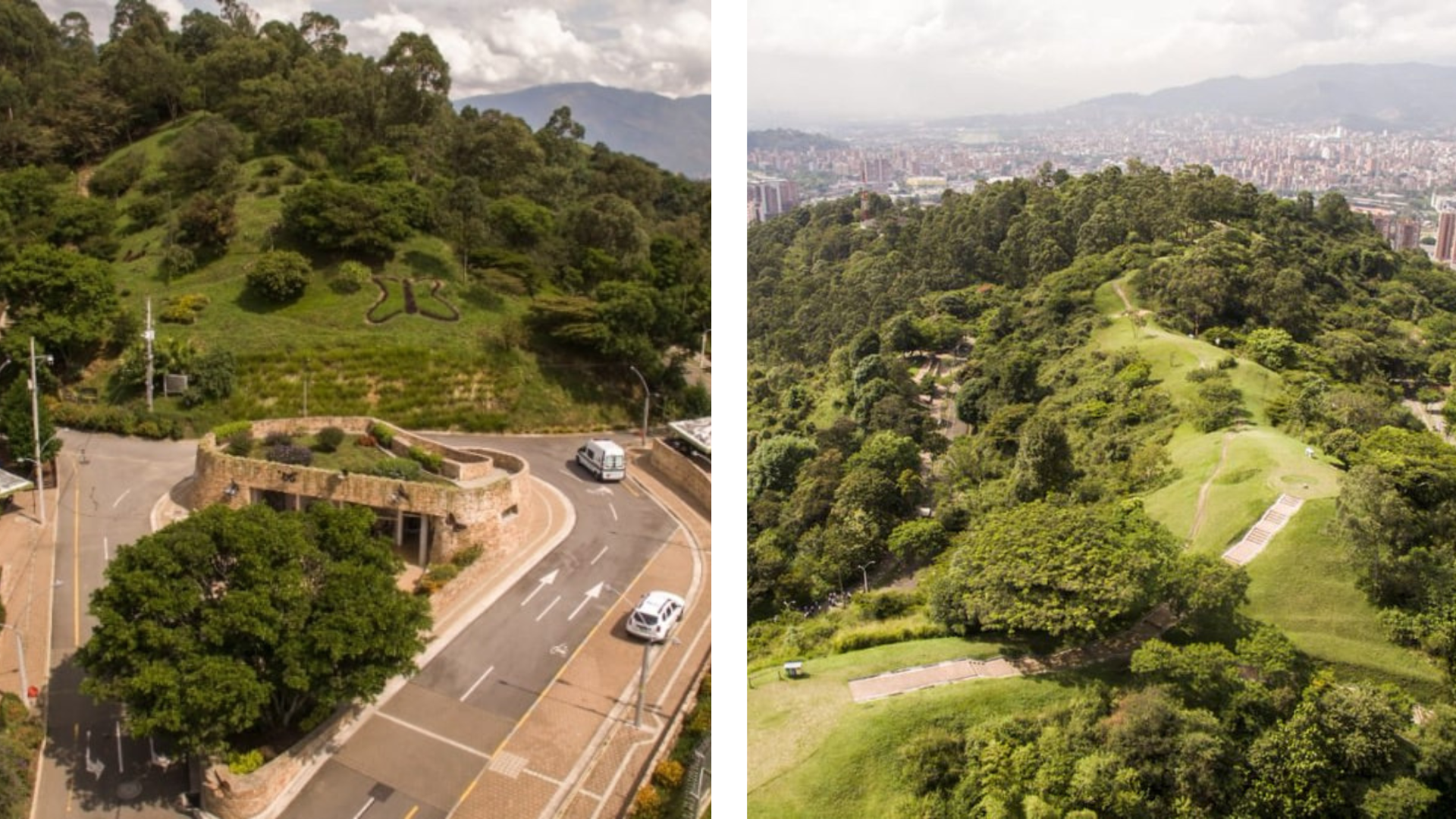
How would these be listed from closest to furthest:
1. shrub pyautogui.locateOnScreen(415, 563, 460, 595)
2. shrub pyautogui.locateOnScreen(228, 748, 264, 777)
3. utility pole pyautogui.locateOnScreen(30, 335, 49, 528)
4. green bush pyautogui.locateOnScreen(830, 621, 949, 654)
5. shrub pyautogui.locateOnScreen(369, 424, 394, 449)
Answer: shrub pyautogui.locateOnScreen(228, 748, 264, 777), green bush pyautogui.locateOnScreen(830, 621, 949, 654), shrub pyautogui.locateOnScreen(415, 563, 460, 595), utility pole pyautogui.locateOnScreen(30, 335, 49, 528), shrub pyautogui.locateOnScreen(369, 424, 394, 449)

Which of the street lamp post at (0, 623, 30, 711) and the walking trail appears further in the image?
the walking trail

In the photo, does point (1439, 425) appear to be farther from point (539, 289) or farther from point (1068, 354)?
point (539, 289)

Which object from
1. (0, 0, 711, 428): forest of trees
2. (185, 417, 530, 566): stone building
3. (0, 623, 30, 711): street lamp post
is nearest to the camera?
(0, 623, 30, 711): street lamp post

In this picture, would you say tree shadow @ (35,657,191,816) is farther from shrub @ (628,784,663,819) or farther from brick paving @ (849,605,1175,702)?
brick paving @ (849,605,1175,702)

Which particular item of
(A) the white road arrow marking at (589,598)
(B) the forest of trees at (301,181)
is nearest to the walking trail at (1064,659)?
(A) the white road arrow marking at (589,598)

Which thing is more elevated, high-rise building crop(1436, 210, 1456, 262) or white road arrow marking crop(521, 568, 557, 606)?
high-rise building crop(1436, 210, 1456, 262)

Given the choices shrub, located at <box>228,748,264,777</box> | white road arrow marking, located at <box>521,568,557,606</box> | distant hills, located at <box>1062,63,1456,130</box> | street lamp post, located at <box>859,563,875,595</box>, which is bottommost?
shrub, located at <box>228,748,264,777</box>

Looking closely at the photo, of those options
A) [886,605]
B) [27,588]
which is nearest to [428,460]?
[27,588]

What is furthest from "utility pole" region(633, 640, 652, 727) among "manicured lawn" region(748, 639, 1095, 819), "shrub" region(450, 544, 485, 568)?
"shrub" region(450, 544, 485, 568)
